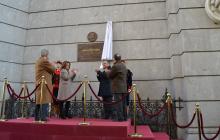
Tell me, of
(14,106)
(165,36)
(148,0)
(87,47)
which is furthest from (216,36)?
(14,106)

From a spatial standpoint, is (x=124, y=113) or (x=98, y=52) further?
(x=98, y=52)

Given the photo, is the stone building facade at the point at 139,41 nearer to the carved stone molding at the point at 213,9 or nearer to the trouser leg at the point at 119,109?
the carved stone molding at the point at 213,9

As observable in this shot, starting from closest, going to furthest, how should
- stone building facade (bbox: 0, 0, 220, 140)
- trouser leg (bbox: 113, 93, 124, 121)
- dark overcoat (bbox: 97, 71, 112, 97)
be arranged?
trouser leg (bbox: 113, 93, 124, 121), stone building facade (bbox: 0, 0, 220, 140), dark overcoat (bbox: 97, 71, 112, 97)

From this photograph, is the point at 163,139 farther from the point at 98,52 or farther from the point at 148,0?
the point at 148,0

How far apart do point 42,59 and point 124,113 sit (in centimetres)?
318

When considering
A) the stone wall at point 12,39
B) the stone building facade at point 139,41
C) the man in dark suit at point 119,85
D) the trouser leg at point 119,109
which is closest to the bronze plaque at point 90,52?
the stone building facade at point 139,41

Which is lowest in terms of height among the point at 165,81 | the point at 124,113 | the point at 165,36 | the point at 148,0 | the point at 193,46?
the point at 124,113

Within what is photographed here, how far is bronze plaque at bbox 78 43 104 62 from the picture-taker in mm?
11688

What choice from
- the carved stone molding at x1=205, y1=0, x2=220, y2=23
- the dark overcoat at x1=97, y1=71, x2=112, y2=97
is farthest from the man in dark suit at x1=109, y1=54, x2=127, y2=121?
the carved stone molding at x1=205, y1=0, x2=220, y2=23

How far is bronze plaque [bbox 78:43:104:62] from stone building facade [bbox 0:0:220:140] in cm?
24

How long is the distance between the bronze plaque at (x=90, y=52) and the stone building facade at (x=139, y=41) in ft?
0.79

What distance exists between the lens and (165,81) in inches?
430

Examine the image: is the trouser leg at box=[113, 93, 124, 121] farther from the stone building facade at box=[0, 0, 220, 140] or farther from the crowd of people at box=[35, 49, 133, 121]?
the stone building facade at box=[0, 0, 220, 140]

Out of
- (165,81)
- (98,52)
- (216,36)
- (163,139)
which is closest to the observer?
(163,139)
